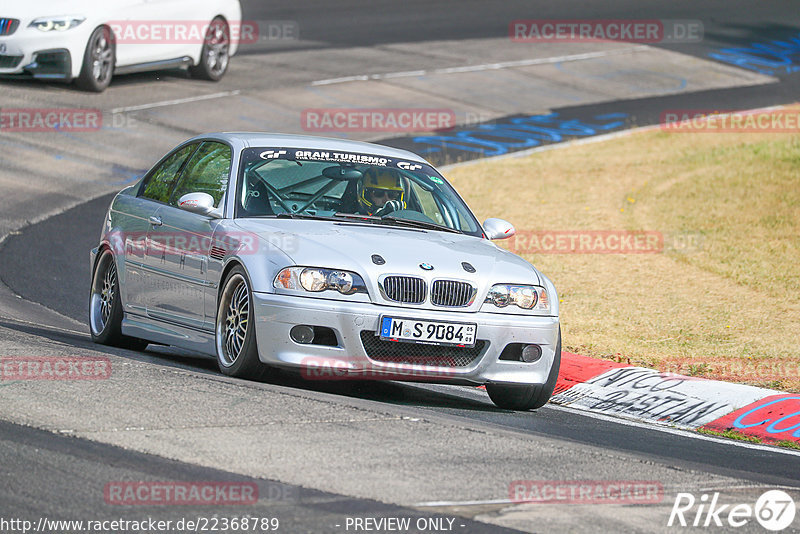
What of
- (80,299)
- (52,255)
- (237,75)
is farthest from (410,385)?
(237,75)

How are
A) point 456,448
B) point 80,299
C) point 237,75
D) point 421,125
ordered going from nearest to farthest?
point 456,448, point 80,299, point 421,125, point 237,75

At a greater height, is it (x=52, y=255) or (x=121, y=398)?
(x=121, y=398)

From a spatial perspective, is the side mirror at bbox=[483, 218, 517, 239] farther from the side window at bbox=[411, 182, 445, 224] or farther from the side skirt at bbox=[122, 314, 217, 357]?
the side skirt at bbox=[122, 314, 217, 357]

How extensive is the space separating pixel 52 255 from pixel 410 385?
5581 mm

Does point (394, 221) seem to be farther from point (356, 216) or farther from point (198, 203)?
point (198, 203)

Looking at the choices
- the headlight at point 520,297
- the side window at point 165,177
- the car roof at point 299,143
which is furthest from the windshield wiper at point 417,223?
the side window at point 165,177

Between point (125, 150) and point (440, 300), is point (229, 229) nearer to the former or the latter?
point (440, 300)

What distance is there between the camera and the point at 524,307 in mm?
8125

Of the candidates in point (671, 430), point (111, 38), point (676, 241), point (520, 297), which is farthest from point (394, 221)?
point (111, 38)

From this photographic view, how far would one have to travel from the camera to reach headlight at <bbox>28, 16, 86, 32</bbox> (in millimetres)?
18844

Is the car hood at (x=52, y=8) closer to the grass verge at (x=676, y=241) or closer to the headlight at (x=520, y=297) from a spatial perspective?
the grass verge at (x=676, y=241)

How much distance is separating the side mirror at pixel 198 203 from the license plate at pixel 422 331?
4.91ft

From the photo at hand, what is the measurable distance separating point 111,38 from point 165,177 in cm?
1092

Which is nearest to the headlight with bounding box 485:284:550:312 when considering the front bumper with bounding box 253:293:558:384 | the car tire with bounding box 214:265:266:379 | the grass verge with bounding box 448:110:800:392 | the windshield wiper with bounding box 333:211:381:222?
the front bumper with bounding box 253:293:558:384
